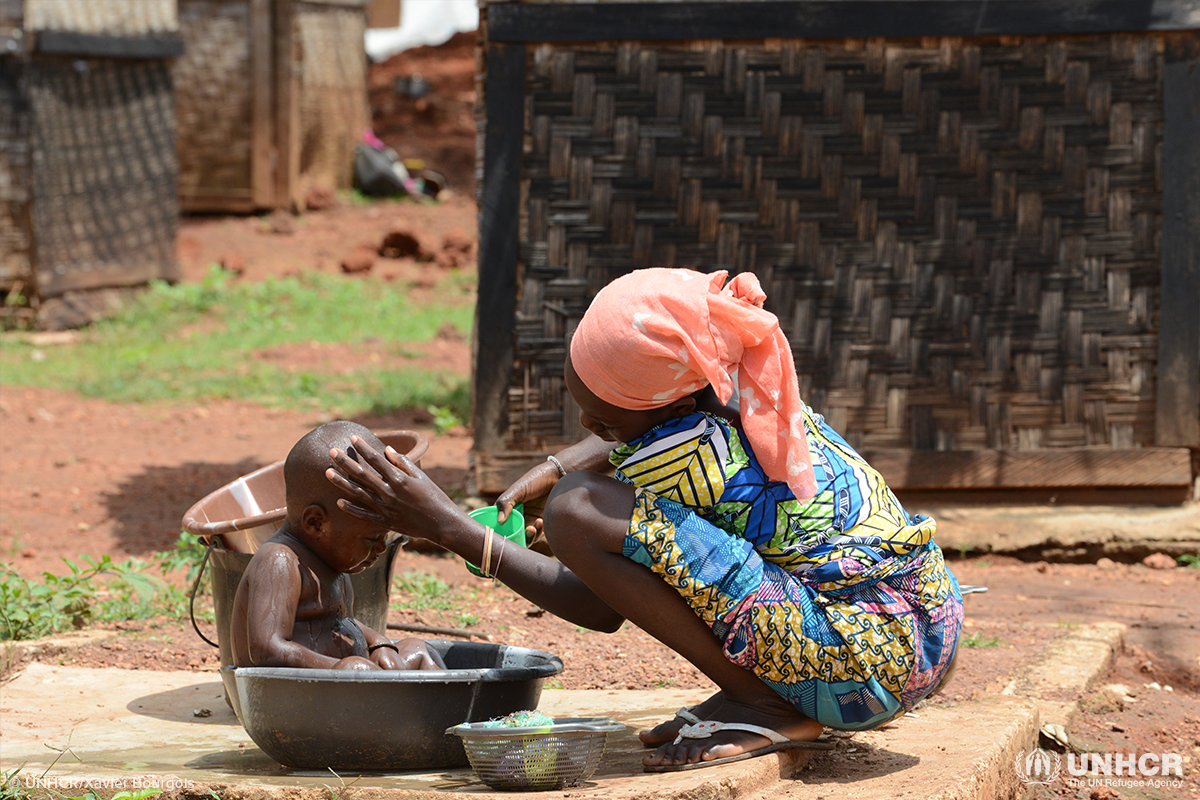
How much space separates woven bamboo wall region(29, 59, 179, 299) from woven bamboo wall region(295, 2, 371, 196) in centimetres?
316

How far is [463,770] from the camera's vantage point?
239cm

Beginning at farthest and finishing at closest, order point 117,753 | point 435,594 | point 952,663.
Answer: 1. point 435,594
2. point 117,753
3. point 952,663

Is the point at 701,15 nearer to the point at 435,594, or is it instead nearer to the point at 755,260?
the point at 755,260

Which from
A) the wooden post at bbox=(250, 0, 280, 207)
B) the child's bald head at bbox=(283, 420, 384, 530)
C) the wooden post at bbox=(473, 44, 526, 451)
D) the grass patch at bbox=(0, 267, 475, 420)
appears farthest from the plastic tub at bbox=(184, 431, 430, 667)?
the wooden post at bbox=(250, 0, 280, 207)

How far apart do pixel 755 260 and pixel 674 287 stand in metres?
2.36

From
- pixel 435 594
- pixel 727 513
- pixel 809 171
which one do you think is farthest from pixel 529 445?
pixel 727 513

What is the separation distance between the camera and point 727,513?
7.45 ft

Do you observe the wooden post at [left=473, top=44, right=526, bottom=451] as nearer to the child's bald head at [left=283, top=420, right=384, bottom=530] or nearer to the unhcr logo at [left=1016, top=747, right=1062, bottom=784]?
the child's bald head at [left=283, top=420, right=384, bottom=530]

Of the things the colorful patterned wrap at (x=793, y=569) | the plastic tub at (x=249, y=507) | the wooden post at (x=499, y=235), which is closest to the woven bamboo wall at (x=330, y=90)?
the wooden post at (x=499, y=235)

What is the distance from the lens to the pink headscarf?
2197 mm

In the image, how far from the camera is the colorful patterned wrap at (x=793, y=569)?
7.25 ft

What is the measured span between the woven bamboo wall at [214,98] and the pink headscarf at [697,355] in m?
11.2

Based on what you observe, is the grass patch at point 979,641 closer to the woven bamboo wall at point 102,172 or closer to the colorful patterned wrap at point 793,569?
the colorful patterned wrap at point 793,569

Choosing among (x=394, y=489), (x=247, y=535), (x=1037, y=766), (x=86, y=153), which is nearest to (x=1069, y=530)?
(x=1037, y=766)
